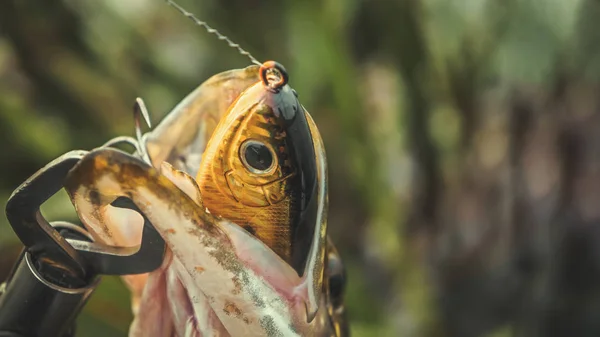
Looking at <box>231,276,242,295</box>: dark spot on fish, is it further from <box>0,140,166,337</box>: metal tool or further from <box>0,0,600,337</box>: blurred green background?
<box>0,0,600,337</box>: blurred green background

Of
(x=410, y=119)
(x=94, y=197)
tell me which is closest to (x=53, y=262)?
(x=94, y=197)

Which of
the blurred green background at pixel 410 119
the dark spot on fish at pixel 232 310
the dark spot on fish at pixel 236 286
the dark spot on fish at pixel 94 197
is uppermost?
the dark spot on fish at pixel 94 197

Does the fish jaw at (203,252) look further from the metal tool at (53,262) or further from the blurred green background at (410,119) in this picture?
the blurred green background at (410,119)

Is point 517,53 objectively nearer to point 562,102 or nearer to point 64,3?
point 562,102

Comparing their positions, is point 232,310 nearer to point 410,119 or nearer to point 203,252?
point 203,252

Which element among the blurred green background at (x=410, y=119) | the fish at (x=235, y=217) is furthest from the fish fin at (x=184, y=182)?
the blurred green background at (x=410, y=119)

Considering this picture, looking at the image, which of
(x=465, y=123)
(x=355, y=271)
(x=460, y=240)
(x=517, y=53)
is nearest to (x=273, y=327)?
(x=355, y=271)
